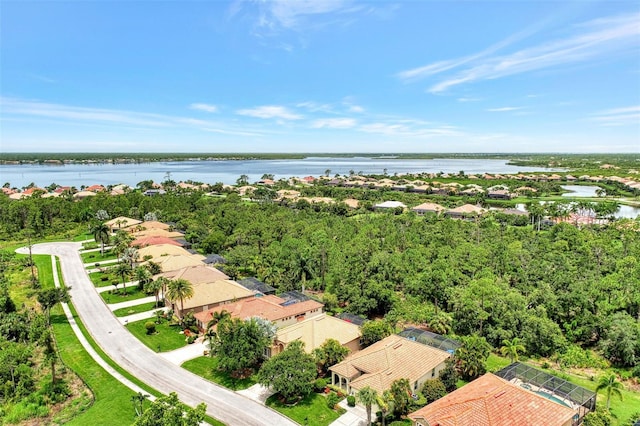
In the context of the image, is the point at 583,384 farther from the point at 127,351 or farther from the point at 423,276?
the point at 127,351

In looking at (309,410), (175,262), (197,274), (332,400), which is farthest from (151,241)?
(332,400)

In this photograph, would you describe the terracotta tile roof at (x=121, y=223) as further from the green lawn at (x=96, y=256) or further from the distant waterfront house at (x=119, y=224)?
the green lawn at (x=96, y=256)

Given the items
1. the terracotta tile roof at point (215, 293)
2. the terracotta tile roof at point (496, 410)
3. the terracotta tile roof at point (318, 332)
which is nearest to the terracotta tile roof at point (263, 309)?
the terracotta tile roof at point (215, 293)

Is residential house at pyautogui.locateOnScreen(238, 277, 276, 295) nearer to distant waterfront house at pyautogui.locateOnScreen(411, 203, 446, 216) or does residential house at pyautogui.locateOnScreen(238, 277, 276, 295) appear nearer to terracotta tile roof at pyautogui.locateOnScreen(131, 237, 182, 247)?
terracotta tile roof at pyautogui.locateOnScreen(131, 237, 182, 247)

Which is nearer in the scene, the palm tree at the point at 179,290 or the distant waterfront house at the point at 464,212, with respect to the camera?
the palm tree at the point at 179,290

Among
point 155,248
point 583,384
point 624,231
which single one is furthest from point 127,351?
point 624,231

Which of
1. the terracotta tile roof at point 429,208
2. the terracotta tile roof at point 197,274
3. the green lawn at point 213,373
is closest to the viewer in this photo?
the green lawn at point 213,373

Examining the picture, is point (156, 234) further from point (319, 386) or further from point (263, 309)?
point (319, 386)
